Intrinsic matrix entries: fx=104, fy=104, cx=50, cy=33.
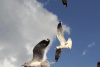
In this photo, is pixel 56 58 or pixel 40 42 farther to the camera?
pixel 56 58

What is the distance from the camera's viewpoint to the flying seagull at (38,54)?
25.8ft

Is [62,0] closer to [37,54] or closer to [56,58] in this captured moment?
[37,54]

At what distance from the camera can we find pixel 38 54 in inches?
323

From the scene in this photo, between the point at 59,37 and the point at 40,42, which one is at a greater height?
the point at 59,37

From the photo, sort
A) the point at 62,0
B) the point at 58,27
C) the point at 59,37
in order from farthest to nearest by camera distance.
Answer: the point at 59,37 < the point at 58,27 < the point at 62,0

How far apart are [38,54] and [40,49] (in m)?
0.52

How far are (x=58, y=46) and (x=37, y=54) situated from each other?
4828 mm

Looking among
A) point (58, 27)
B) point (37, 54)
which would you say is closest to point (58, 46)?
point (58, 27)

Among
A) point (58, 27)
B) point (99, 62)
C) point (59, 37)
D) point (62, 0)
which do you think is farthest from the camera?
point (59, 37)

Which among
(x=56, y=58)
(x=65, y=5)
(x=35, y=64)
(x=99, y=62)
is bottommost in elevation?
(x=99, y=62)

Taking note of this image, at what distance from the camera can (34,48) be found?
26.2 feet

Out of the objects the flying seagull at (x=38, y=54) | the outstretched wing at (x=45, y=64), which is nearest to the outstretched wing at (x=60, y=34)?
the flying seagull at (x=38, y=54)

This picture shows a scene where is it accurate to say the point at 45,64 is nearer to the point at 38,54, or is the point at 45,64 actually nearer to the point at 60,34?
the point at 38,54

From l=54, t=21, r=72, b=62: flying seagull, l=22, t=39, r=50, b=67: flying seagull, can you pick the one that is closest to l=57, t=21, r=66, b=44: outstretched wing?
l=54, t=21, r=72, b=62: flying seagull
